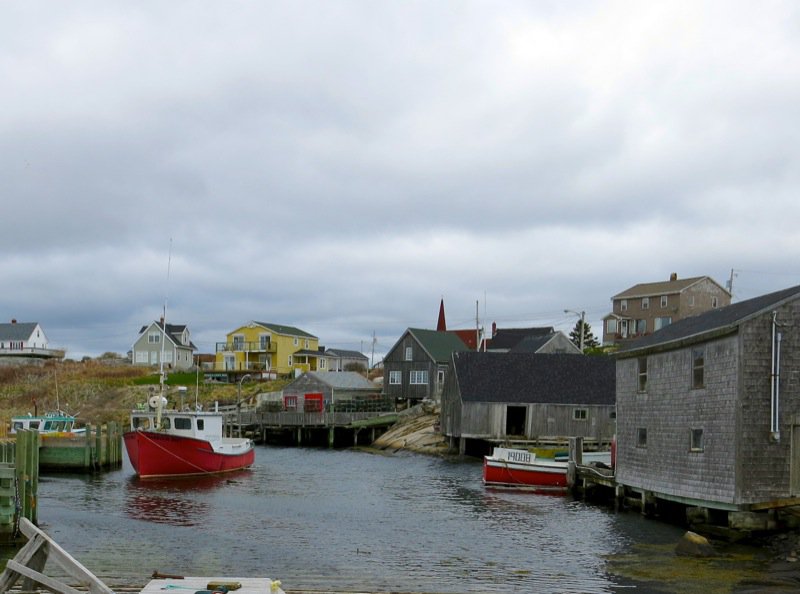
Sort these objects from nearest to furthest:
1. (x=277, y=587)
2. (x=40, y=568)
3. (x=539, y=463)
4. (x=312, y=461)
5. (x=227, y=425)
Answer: (x=40, y=568), (x=277, y=587), (x=539, y=463), (x=312, y=461), (x=227, y=425)

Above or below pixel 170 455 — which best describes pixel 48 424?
above

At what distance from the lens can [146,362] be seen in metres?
117

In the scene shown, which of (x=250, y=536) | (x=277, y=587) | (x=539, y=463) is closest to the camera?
(x=277, y=587)

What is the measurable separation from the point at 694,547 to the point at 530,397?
37597mm

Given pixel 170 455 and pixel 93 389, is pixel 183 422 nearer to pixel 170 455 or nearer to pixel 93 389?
pixel 170 455

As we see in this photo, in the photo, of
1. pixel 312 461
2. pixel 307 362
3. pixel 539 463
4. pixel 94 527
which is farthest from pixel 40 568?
pixel 307 362

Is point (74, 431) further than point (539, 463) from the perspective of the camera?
Yes

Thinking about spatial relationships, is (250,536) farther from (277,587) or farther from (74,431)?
(74,431)

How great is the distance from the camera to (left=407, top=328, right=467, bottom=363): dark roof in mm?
86000

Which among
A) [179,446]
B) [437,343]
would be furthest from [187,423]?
[437,343]

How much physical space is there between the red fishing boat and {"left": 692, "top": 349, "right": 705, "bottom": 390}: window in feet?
90.5

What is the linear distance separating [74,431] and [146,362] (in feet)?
215

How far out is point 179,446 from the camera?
152ft

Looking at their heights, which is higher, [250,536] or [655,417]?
[655,417]
